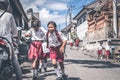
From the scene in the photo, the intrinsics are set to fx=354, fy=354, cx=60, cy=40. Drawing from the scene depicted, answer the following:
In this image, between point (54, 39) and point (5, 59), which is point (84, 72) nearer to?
point (54, 39)

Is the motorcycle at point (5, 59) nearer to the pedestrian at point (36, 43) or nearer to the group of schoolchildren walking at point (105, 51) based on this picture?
the pedestrian at point (36, 43)

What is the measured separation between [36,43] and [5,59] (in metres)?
5.36

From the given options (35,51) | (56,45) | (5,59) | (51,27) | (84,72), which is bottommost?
(84,72)

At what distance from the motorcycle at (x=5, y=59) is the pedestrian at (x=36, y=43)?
4.90 meters

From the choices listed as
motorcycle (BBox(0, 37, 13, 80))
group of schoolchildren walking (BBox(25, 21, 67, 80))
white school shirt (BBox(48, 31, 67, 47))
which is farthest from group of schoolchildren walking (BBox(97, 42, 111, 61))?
motorcycle (BBox(0, 37, 13, 80))

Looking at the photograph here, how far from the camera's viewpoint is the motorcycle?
564 centimetres

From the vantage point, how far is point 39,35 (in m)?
11.1

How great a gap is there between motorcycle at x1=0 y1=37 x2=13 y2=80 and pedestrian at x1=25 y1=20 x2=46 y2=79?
16.1ft

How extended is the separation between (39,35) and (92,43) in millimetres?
24628

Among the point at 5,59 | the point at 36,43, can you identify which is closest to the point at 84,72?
the point at 36,43

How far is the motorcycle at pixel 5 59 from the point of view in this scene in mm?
5645

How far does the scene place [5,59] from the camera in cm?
569

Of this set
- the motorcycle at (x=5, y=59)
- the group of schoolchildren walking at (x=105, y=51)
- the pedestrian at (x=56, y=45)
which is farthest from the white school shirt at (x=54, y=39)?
the group of schoolchildren walking at (x=105, y=51)

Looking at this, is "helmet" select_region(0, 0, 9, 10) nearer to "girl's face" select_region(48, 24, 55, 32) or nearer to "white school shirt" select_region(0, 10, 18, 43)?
"white school shirt" select_region(0, 10, 18, 43)
